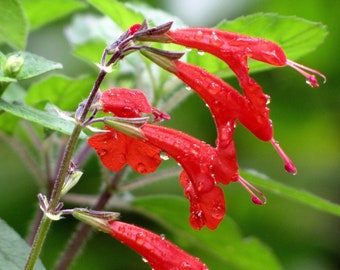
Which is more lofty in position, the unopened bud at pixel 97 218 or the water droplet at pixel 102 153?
the water droplet at pixel 102 153

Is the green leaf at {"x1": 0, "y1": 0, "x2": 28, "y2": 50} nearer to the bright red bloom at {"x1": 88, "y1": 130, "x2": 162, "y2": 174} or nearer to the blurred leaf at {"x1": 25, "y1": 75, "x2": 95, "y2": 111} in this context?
the blurred leaf at {"x1": 25, "y1": 75, "x2": 95, "y2": 111}

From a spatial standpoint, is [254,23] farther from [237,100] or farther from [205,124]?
[205,124]

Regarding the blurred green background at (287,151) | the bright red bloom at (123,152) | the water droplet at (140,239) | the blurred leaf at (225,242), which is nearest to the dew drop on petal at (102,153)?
the bright red bloom at (123,152)

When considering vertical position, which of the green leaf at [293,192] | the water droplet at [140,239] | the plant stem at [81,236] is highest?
the water droplet at [140,239]

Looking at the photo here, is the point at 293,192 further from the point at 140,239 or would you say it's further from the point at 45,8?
the point at 45,8

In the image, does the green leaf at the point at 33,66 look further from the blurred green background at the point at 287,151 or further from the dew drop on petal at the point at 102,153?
the blurred green background at the point at 287,151

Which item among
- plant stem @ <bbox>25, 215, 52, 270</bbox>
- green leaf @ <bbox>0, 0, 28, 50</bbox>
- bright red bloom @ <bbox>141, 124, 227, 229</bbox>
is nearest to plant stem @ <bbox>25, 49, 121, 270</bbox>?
plant stem @ <bbox>25, 215, 52, 270</bbox>

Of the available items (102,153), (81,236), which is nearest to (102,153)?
(102,153)
